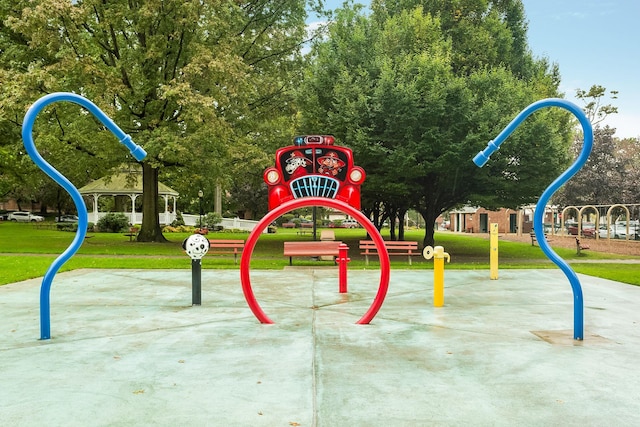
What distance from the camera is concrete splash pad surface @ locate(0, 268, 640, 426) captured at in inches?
161

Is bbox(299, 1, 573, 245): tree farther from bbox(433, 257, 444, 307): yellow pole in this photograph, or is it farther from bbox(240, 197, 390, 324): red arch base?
bbox(240, 197, 390, 324): red arch base

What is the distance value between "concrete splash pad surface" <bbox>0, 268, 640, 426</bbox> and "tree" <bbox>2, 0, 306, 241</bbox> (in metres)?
12.2

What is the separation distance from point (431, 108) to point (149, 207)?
1550 cm

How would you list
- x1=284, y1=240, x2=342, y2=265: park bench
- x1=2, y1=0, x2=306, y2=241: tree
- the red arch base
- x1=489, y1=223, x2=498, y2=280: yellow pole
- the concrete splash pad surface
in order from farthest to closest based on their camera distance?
1. x1=2, y1=0, x2=306, y2=241: tree
2. x1=284, y1=240, x2=342, y2=265: park bench
3. x1=489, y1=223, x2=498, y2=280: yellow pole
4. the red arch base
5. the concrete splash pad surface

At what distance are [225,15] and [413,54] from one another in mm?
9007

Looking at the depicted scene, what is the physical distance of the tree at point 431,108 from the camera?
60.6ft

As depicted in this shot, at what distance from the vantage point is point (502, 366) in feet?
17.6

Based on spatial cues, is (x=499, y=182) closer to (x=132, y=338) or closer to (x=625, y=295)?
(x=625, y=295)

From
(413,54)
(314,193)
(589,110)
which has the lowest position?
(314,193)

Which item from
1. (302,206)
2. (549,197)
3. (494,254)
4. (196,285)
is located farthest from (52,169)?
(494,254)

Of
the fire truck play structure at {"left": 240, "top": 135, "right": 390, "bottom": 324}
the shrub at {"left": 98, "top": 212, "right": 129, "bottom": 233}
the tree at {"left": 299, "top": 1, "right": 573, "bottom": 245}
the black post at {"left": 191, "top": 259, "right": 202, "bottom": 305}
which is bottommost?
the black post at {"left": 191, "top": 259, "right": 202, "bottom": 305}

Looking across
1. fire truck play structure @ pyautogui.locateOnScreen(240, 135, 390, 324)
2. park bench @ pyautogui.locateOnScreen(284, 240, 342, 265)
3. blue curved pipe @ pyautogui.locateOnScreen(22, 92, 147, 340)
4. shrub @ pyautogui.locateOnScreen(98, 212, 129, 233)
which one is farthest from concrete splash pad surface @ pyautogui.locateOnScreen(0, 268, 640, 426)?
shrub @ pyautogui.locateOnScreen(98, 212, 129, 233)

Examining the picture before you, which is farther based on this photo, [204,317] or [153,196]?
[153,196]

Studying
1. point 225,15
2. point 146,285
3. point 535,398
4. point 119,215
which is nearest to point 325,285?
point 146,285
